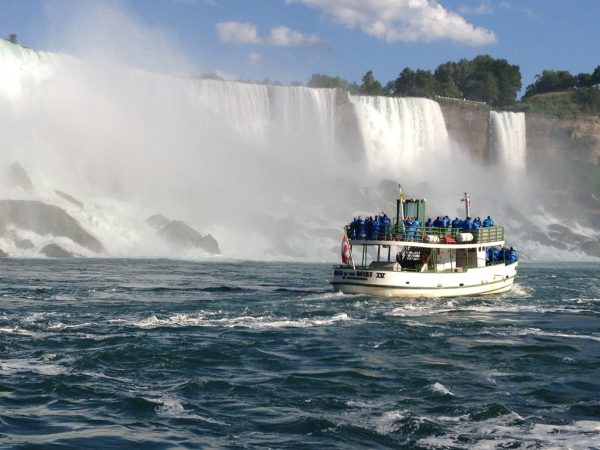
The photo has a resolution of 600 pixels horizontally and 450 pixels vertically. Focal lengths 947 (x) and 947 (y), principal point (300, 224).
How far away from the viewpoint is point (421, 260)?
3484cm

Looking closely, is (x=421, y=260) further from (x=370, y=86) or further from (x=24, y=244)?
(x=370, y=86)

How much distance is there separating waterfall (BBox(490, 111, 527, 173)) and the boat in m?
62.3

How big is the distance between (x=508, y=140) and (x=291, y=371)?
83.8 meters

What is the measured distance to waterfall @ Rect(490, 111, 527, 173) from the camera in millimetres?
98625

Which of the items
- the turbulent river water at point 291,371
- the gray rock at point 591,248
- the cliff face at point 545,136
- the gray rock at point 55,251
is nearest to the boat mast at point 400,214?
the turbulent river water at point 291,371

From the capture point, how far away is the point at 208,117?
77062 mm

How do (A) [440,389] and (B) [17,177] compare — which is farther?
(B) [17,177]

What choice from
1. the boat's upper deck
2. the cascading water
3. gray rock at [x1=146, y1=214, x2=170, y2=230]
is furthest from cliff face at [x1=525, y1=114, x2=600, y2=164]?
the boat's upper deck

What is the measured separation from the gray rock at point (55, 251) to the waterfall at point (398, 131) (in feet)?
129

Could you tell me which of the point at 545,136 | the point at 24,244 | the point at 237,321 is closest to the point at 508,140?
the point at 545,136

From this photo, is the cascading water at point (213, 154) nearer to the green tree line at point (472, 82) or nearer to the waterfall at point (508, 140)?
the waterfall at point (508, 140)

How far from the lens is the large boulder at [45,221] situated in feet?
179

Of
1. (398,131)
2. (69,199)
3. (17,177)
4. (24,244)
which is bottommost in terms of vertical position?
(24,244)

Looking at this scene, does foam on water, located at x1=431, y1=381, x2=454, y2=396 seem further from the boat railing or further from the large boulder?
the large boulder
